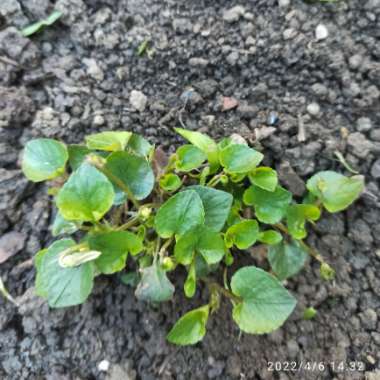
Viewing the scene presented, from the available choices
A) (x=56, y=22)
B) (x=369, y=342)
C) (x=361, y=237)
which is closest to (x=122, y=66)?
(x=56, y=22)

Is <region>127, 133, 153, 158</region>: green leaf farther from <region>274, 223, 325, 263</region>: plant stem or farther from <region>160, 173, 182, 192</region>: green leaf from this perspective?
<region>274, 223, 325, 263</region>: plant stem

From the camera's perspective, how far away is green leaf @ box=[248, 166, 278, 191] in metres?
1.02

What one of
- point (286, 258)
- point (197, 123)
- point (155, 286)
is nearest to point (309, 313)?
point (286, 258)

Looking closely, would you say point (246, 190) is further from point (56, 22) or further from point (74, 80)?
point (56, 22)

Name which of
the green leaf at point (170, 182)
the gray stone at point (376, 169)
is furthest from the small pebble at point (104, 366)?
the gray stone at point (376, 169)

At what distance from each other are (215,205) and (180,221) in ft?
0.30

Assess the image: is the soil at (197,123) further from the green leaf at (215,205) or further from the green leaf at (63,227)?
the green leaf at (215,205)

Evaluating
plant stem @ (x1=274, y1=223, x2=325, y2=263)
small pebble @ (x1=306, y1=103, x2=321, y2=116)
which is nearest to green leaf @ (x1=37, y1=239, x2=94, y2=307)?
plant stem @ (x1=274, y1=223, x2=325, y2=263)

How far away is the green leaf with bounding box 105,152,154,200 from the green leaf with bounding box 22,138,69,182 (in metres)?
0.12

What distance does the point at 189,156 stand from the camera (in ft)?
3.43

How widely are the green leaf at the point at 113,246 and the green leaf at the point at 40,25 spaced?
0.82 metres

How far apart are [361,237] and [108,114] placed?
81cm

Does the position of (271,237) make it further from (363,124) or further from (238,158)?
(363,124)

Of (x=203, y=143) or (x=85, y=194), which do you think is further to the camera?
(x=203, y=143)
